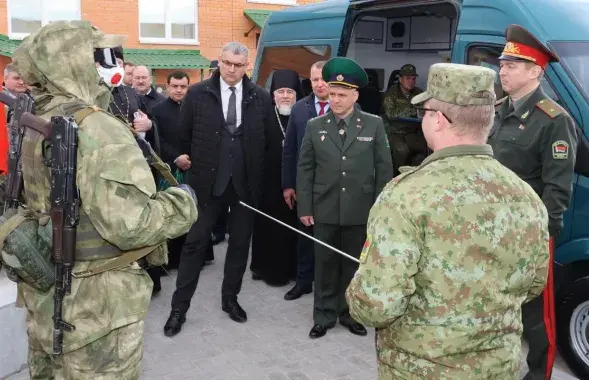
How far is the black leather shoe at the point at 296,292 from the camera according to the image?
16.4ft

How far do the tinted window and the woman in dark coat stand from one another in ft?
7.42

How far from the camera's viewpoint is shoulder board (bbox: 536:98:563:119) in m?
3.24

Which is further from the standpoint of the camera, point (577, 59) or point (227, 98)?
point (227, 98)

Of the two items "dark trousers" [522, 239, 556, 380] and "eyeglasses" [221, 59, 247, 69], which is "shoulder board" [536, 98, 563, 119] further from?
"eyeglasses" [221, 59, 247, 69]

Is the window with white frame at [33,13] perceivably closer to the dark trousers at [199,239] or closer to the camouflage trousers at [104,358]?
the dark trousers at [199,239]

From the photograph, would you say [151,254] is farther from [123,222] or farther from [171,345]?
[171,345]

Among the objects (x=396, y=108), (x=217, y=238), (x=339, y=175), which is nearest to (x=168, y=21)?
(x=396, y=108)

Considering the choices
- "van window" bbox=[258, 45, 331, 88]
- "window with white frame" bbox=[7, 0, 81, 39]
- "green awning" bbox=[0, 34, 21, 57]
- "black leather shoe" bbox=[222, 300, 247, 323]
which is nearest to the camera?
"black leather shoe" bbox=[222, 300, 247, 323]

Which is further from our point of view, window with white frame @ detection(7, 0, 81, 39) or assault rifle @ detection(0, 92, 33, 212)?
window with white frame @ detection(7, 0, 81, 39)

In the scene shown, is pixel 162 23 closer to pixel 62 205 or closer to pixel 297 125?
pixel 297 125

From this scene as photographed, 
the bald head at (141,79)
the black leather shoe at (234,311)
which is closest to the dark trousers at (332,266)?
the black leather shoe at (234,311)

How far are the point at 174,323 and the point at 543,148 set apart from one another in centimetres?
272

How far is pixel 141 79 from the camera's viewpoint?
6.13m

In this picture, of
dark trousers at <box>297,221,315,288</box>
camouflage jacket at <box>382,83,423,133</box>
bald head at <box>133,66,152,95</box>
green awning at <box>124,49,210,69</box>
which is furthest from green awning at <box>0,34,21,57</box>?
dark trousers at <box>297,221,315,288</box>
